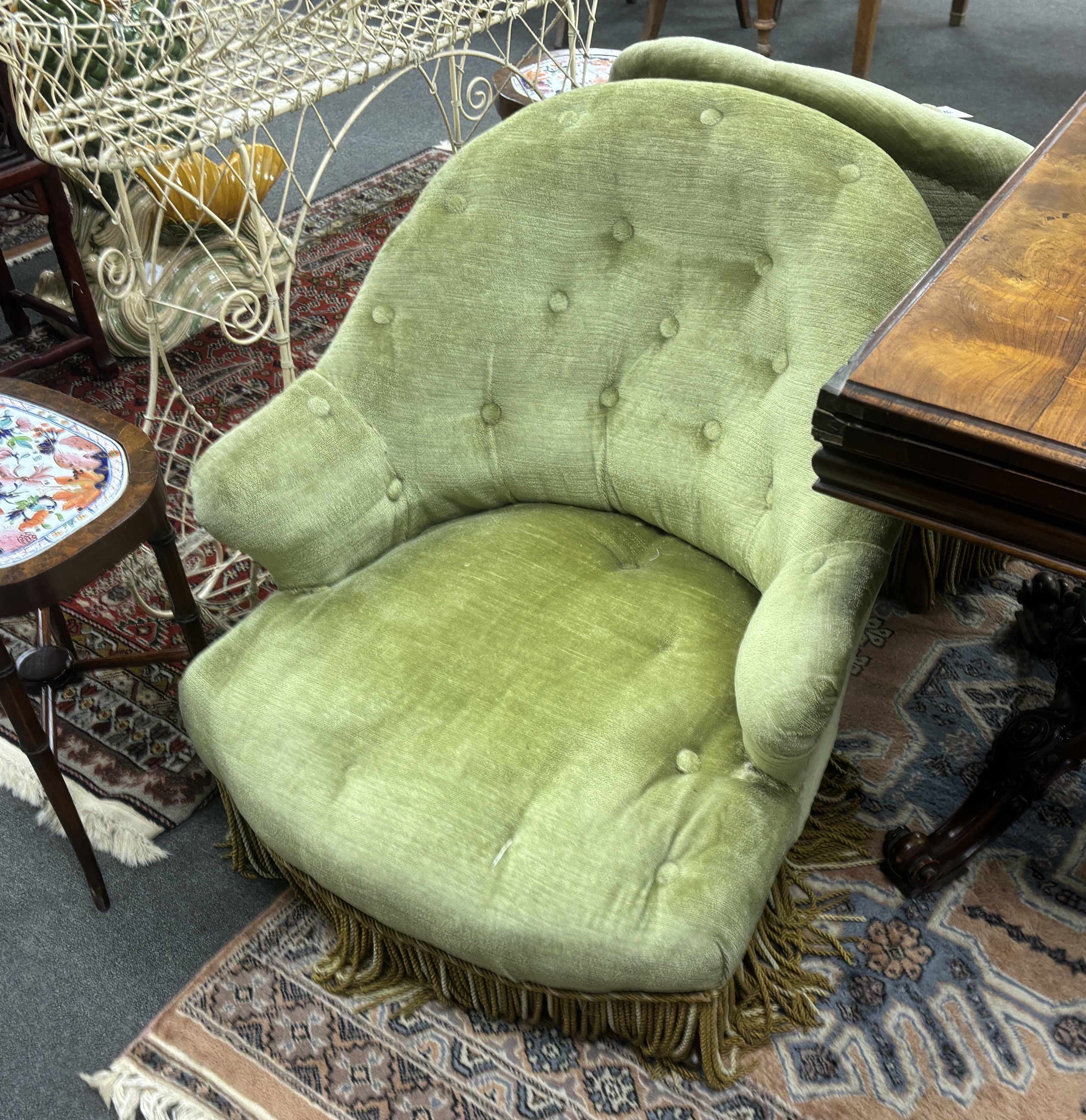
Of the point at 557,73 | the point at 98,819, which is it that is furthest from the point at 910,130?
the point at 557,73

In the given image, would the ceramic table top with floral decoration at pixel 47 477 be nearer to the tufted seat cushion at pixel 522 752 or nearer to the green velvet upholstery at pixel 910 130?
the tufted seat cushion at pixel 522 752

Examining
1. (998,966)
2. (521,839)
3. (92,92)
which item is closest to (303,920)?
(521,839)

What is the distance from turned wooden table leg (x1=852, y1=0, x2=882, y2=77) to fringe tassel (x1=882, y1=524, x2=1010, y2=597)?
220 cm

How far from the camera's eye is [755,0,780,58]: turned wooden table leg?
11.5 feet

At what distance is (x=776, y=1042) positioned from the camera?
4.26 ft

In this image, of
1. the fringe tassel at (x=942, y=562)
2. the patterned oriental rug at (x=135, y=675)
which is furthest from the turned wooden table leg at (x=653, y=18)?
the fringe tassel at (x=942, y=562)

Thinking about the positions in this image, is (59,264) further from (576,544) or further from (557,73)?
(576,544)

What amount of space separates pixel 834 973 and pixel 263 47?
5.29 feet

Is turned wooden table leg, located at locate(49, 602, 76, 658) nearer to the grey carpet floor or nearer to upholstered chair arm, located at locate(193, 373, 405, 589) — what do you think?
the grey carpet floor

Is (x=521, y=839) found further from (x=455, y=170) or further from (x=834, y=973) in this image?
(x=455, y=170)

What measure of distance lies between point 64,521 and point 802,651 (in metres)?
0.82

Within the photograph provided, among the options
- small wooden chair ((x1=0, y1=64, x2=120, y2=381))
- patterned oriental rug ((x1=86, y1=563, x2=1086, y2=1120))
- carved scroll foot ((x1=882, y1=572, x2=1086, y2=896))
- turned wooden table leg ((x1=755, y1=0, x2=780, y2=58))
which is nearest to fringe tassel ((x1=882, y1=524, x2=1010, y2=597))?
carved scroll foot ((x1=882, y1=572, x2=1086, y2=896))

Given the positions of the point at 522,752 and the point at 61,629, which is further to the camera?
the point at 61,629

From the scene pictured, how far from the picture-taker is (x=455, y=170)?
1386 mm
